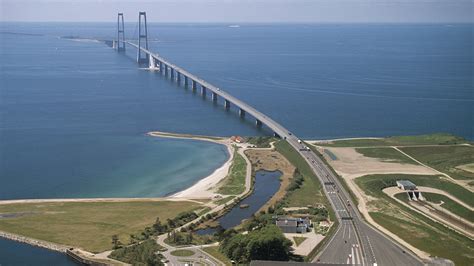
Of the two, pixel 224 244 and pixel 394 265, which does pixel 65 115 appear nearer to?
pixel 224 244

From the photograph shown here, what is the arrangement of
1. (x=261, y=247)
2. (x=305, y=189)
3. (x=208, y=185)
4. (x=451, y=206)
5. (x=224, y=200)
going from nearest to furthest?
(x=261, y=247), (x=451, y=206), (x=224, y=200), (x=305, y=189), (x=208, y=185)

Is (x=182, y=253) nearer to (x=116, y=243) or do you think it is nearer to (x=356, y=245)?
(x=116, y=243)

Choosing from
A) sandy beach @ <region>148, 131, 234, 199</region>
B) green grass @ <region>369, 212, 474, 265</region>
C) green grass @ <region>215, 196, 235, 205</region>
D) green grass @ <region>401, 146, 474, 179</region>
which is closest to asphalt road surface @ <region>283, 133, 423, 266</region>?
green grass @ <region>369, 212, 474, 265</region>

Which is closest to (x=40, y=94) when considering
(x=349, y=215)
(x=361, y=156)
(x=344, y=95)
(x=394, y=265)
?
(x=344, y=95)

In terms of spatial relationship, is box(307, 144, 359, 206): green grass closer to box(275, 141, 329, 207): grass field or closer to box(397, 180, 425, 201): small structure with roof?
box(275, 141, 329, 207): grass field

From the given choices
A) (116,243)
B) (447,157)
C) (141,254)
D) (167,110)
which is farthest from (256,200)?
(167,110)
